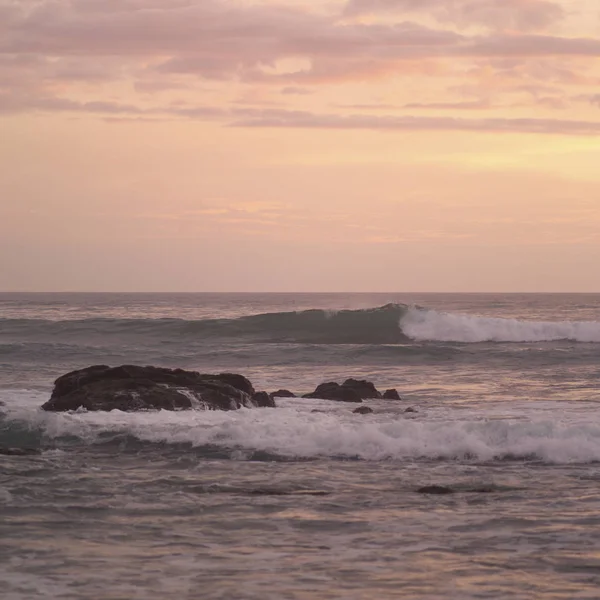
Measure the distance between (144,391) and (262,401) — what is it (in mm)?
2246

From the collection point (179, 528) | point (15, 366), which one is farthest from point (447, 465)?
point (15, 366)

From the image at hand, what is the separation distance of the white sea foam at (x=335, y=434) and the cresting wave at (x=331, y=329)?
28840 mm

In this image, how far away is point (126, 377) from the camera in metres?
17.5

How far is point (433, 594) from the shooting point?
712 cm

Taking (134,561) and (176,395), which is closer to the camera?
(134,561)

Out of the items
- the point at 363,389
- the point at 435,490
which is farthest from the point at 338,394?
the point at 435,490

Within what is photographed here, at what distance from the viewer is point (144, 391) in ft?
55.4

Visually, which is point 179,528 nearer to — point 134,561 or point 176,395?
point 134,561

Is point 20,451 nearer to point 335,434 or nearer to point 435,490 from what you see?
→ point 335,434

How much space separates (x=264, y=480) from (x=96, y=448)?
3.44 meters

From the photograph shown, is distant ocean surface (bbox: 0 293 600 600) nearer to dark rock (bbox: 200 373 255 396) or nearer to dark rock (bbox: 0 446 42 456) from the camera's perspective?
dark rock (bbox: 0 446 42 456)

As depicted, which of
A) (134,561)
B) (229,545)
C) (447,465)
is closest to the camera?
(134,561)

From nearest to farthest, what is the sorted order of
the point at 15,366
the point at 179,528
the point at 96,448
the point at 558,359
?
1. the point at 179,528
2. the point at 96,448
3. the point at 15,366
4. the point at 558,359

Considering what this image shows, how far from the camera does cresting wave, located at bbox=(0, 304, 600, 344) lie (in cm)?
4553
